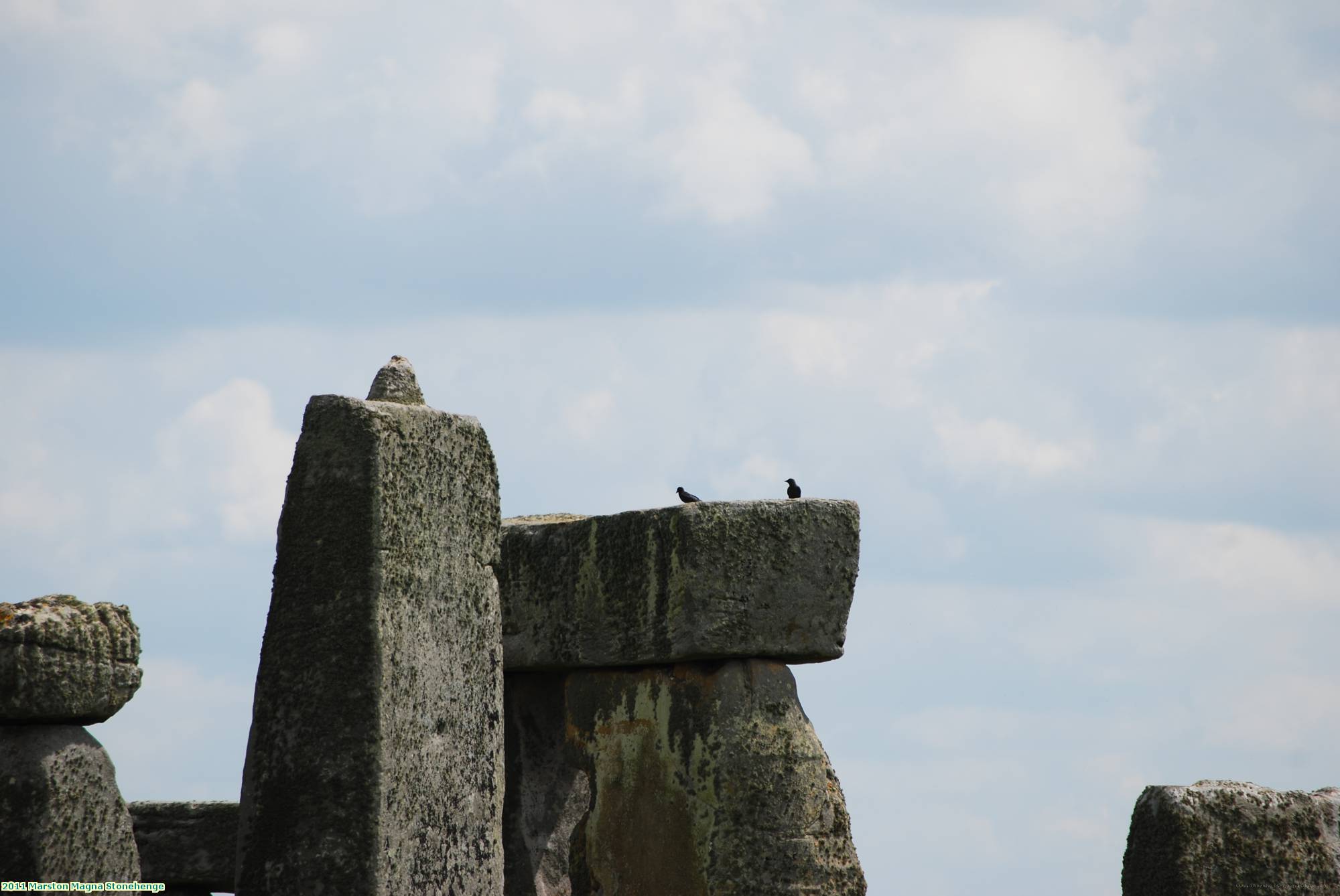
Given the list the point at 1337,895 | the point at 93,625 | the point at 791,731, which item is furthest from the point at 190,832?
the point at 1337,895

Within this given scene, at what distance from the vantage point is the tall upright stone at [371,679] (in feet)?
21.0

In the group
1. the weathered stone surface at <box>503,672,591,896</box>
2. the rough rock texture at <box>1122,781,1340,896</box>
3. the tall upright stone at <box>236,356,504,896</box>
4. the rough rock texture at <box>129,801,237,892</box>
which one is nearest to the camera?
the tall upright stone at <box>236,356,504,896</box>

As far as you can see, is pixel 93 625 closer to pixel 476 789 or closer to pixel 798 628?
pixel 476 789

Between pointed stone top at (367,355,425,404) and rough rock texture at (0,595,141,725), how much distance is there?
1242 mm

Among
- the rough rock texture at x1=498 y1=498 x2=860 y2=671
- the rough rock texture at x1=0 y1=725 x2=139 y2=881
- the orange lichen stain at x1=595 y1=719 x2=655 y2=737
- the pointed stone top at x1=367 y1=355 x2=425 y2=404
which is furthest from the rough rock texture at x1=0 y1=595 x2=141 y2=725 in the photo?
the orange lichen stain at x1=595 y1=719 x2=655 y2=737

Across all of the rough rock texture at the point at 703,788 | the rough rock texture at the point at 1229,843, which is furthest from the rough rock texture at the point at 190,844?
the rough rock texture at the point at 1229,843

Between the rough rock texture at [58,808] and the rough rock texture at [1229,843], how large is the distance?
410cm

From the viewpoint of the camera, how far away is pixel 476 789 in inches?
273

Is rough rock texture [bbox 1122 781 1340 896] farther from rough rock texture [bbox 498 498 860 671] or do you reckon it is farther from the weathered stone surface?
the weathered stone surface

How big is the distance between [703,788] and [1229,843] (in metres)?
2.64

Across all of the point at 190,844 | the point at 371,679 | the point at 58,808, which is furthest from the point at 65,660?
the point at 190,844

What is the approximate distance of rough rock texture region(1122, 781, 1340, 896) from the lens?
25.4 feet

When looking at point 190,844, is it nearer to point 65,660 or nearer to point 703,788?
point 65,660

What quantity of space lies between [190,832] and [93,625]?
227 centimetres
